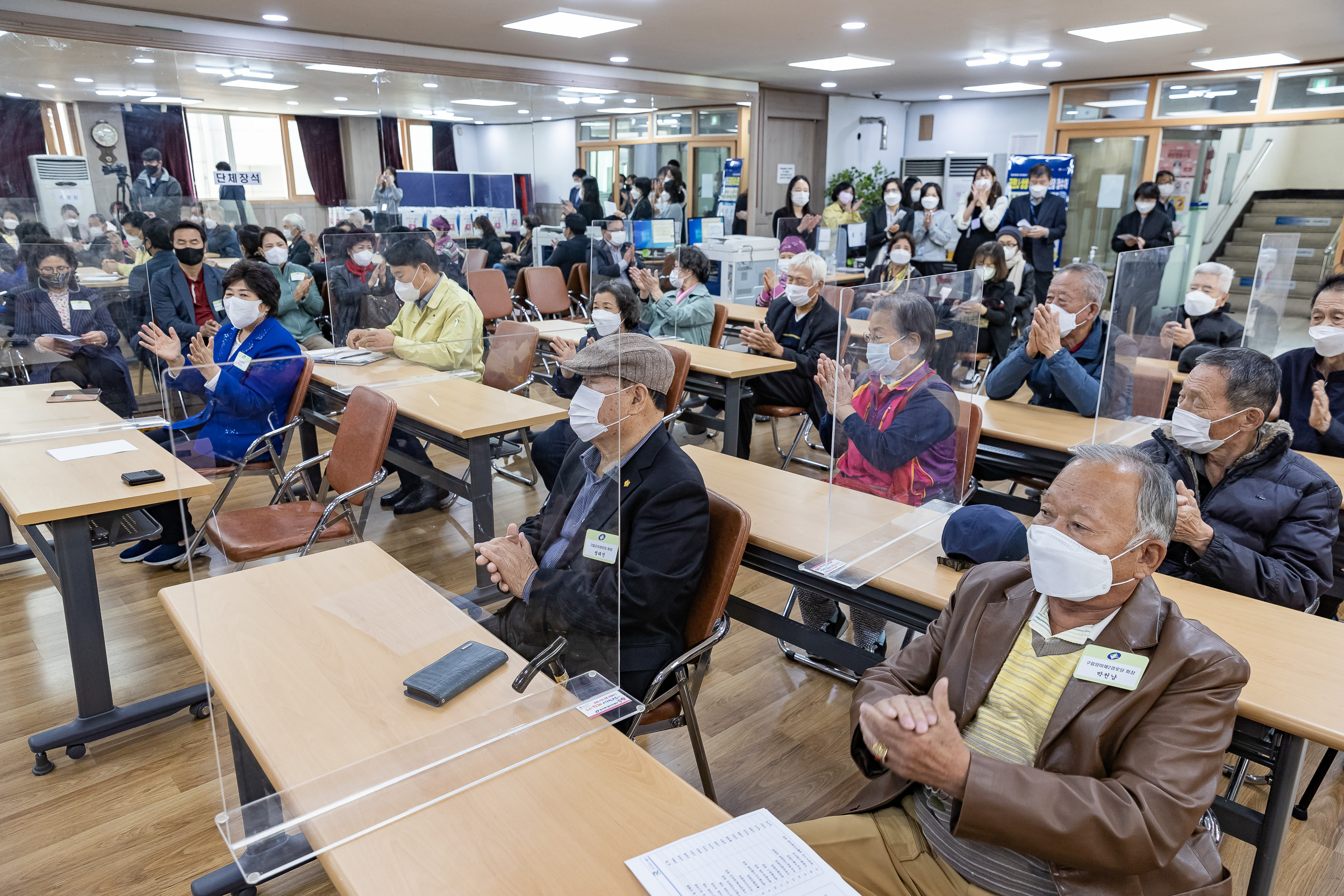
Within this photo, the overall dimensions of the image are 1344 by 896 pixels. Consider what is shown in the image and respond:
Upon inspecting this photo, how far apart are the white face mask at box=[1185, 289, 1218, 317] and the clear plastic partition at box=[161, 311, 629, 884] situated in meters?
3.50

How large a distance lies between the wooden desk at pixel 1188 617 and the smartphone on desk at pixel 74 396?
105 inches

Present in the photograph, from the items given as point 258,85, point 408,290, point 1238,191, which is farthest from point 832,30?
point 1238,191

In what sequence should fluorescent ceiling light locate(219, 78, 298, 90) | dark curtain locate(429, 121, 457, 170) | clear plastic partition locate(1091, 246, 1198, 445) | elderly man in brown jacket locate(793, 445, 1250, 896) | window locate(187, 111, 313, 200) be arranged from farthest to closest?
dark curtain locate(429, 121, 457, 170) < fluorescent ceiling light locate(219, 78, 298, 90) < window locate(187, 111, 313, 200) < clear plastic partition locate(1091, 246, 1198, 445) < elderly man in brown jacket locate(793, 445, 1250, 896)

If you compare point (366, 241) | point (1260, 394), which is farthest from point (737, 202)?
point (1260, 394)

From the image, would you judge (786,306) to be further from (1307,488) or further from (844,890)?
(844,890)

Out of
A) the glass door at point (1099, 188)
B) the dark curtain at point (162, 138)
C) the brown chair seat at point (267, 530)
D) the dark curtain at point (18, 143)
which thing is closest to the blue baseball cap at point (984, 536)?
the brown chair seat at point (267, 530)

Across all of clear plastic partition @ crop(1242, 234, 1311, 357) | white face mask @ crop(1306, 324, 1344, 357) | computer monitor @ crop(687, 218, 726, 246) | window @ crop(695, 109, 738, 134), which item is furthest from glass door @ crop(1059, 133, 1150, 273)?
white face mask @ crop(1306, 324, 1344, 357)

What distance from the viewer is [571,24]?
6.61m

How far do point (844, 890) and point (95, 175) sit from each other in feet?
16.5

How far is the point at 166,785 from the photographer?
2.39 meters

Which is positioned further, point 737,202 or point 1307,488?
point 737,202

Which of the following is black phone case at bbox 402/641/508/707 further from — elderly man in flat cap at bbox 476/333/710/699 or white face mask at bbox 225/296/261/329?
white face mask at bbox 225/296/261/329

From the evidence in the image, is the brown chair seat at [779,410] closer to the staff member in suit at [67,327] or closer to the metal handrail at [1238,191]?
the staff member in suit at [67,327]

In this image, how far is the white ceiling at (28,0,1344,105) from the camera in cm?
593
